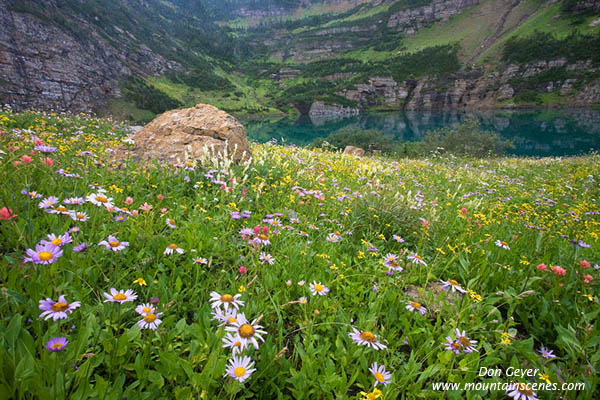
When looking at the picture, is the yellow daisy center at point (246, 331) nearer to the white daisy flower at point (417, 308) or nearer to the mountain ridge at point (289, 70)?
the white daisy flower at point (417, 308)

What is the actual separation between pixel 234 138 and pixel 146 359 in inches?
209

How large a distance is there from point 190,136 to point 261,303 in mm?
4856

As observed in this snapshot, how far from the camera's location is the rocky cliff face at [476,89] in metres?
105

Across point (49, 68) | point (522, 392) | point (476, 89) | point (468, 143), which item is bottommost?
point (476, 89)

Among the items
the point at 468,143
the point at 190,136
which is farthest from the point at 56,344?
the point at 468,143

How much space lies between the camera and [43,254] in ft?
4.43

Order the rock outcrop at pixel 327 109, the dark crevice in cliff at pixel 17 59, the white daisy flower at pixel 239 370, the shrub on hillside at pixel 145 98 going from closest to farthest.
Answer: the white daisy flower at pixel 239 370 → the dark crevice in cliff at pixel 17 59 → the shrub on hillside at pixel 145 98 → the rock outcrop at pixel 327 109

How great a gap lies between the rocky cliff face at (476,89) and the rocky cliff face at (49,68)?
106458 millimetres

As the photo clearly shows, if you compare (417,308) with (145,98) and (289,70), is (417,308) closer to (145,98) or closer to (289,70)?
(145,98)

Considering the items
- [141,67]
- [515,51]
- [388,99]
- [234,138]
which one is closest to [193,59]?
[141,67]

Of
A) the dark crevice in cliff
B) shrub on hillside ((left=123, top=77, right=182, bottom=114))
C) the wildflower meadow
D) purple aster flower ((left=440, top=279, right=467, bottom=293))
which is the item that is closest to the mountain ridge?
the dark crevice in cliff

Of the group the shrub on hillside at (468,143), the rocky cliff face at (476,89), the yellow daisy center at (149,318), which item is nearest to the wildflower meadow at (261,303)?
the yellow daisy center at (149,318)

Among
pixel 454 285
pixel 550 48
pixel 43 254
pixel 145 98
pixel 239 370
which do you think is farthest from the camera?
pixel 550 48

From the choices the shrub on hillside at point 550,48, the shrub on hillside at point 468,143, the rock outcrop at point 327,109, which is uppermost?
the shrub on hillside at point 550,48
